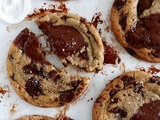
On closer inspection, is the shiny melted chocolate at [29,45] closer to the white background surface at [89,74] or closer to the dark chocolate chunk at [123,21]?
the white background surface at [89,74]

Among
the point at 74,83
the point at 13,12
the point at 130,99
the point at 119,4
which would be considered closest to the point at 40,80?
the point at 74,83

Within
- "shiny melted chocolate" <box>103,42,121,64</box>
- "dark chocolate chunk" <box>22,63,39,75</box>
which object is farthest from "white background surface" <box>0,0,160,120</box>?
"dark chocolate chunk" <box>22,63,39,75</box>

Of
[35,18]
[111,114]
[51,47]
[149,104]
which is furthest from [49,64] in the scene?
[149,104]

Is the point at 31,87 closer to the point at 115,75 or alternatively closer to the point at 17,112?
the point at 17,112

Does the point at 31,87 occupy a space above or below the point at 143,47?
below

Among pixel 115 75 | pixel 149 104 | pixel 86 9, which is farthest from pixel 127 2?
pixel 149 104

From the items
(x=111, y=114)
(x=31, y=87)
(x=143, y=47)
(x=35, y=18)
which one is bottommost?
(x=111, y=114)

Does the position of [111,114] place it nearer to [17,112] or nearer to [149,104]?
[149,104]
